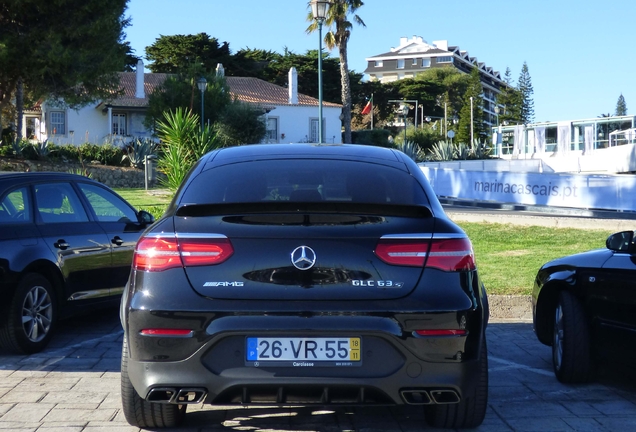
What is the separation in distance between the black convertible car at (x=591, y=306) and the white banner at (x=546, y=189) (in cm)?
1615

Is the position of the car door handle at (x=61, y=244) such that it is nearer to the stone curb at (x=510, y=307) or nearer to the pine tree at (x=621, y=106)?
the stone curb at (x=510, y=307)

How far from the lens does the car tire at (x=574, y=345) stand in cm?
561

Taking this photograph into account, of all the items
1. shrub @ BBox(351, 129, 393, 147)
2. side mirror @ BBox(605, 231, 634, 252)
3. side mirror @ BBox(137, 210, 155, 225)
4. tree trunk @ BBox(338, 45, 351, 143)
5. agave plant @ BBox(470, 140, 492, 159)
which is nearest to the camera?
side mirror @ BBox(605, 231, 634, 252)

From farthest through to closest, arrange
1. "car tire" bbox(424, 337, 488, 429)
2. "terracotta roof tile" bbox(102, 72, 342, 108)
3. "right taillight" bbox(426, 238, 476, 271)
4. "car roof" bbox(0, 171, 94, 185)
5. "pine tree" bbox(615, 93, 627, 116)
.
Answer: "pine tree" bbox(615, 93, 627, 116)
"terracotta roof tile" bbox(102, 72, 342, 108)
"car roof" bbox(0, 171, 94, 185)
"car tire" bbox(424, 337, 488, 429)
"right taillight" bbox(426, 238, 476, 271)

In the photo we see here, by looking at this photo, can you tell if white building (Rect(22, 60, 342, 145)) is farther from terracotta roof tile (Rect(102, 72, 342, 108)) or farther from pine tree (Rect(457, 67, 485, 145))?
pine tree (Rect(457, 67, 485, 145))

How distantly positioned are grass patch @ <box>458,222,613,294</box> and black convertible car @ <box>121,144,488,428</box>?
5212 mm

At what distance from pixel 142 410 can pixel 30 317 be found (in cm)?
257

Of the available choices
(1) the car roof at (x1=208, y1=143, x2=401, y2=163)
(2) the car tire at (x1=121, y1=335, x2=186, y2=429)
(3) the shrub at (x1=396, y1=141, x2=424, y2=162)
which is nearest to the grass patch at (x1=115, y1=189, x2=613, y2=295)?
(1) the car roof at (x1=208, y1=143, x2=401, y2=163)

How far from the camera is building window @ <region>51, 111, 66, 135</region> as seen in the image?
189ft

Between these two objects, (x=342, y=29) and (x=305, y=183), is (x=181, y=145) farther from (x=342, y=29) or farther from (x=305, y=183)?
(x=342, y=29)

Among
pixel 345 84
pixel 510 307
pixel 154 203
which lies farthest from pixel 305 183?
pixel 345 84

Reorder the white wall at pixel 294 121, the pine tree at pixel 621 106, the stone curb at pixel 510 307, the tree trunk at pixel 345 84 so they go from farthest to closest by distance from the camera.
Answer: the pine tree at pixel 621 106
the white wall at pixel 294 121
the tree trunk at pixel 345 84
the stone curb at pixel 510 307

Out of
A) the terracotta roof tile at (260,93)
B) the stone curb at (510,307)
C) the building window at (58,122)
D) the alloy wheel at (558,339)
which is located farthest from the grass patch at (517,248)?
the terracotta roof tile at (260,93)

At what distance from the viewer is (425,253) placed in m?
3.99
